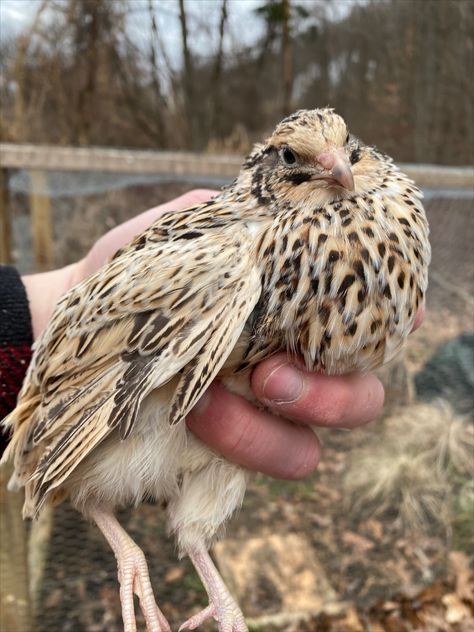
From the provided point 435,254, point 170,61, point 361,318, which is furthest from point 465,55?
point 361,318

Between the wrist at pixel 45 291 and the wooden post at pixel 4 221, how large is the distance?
2.22 feet

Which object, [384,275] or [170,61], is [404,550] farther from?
[170,61]

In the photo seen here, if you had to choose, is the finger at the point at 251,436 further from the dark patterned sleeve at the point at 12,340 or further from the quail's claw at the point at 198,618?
the dark patterned sleeve at the point at 12,340

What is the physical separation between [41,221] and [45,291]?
1.07 metres

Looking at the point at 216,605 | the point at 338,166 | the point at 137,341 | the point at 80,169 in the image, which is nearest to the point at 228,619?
the point at 216,605

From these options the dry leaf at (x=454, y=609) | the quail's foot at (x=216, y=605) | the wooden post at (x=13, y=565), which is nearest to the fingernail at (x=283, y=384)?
the quail's foot at (x=216, y=605)

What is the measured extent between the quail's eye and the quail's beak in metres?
0.09

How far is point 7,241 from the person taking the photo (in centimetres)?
306

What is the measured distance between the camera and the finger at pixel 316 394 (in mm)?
1445

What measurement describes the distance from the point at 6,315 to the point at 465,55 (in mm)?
4913

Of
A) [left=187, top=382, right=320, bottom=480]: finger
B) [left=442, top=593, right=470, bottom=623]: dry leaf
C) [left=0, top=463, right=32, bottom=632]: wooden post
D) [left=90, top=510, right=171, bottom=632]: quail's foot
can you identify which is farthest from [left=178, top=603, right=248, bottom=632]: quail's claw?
[left=442, top=593, right=470, bottom=623]: dry leaf

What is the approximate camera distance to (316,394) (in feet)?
5.16

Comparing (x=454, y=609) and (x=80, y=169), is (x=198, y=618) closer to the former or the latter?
(x=80, y=169)

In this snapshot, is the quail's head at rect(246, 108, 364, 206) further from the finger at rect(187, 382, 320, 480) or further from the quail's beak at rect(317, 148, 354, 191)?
the finger at rect(187, 382, 320, 480)
